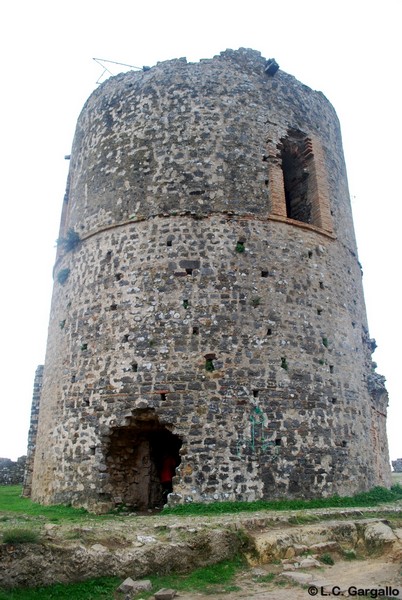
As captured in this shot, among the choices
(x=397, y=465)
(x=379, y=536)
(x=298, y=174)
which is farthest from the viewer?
(x=397, y=465)

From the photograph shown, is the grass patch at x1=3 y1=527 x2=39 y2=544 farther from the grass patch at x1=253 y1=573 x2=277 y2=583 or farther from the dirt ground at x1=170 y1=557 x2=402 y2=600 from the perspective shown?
the grass patch at x1=253 y1=573 x2=277 y2=583

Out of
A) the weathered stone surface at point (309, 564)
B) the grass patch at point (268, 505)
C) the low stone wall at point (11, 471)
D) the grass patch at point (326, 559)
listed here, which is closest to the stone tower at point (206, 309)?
the grass patch at point (268, 505)

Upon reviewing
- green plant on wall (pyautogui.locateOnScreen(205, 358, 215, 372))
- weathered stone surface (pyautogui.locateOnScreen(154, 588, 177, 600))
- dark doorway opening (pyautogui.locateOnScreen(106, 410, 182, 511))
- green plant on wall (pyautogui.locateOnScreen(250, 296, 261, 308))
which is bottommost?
weathered stone surface (pyautogui.locateOnScreen(154, 588, 177, 600))

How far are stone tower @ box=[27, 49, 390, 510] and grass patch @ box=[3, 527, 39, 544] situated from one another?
4191 mm

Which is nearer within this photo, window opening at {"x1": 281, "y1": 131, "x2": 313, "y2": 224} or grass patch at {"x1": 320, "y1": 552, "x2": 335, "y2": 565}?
grass patch at {"x1": 320, "y1": 552, "x2": 335, "y2": 565}

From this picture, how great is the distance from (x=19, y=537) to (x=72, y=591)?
808 mm

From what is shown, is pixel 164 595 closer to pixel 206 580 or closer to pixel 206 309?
pixel 206 580

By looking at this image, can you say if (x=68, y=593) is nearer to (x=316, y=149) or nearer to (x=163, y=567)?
(x=163, y=567)

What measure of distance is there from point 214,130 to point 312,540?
9272mm

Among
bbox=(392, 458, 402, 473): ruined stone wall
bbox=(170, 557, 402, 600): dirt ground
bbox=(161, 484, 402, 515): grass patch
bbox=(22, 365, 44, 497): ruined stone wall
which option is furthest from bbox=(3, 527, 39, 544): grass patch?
bbox=(392, 458, 402, 473): ruined stone wall

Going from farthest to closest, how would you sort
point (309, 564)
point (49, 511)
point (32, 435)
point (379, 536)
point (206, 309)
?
1. point (32, 435)
2. point (206, 309)
3. point (49, 511)
4. point (379, 536)
5. point (309, 564)

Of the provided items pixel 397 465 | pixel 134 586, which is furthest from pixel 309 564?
pixel 397 465

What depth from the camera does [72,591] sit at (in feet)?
18.3

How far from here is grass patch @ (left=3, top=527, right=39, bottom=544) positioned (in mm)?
5652
